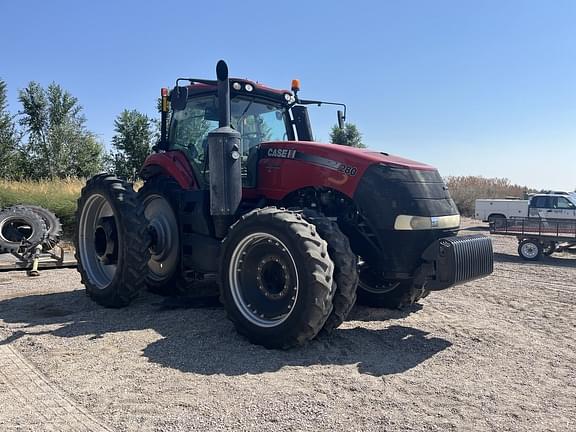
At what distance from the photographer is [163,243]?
6.98 metres

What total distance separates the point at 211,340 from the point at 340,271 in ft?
4.80

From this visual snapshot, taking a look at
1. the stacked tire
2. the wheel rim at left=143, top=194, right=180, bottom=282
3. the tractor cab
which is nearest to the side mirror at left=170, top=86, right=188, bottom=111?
the tractor cab

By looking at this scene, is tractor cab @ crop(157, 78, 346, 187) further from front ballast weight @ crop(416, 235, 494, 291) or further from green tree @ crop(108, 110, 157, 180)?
green tree @ crop(108, 110, 157, 180)

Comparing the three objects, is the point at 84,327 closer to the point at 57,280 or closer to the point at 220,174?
the point at 220,174

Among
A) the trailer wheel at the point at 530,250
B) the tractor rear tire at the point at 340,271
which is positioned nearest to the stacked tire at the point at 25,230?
the tractor rear tire at the point at 340,271

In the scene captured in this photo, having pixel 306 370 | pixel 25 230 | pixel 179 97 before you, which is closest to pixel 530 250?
pixel 179 97

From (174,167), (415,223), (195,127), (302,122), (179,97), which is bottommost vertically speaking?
(415,223)

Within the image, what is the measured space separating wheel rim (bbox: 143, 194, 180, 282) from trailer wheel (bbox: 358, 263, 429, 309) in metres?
2.44

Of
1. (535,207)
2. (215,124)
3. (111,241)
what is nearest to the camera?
(111,241)

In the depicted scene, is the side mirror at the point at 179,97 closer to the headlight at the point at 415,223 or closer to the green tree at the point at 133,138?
the headlight at the point at 415,223

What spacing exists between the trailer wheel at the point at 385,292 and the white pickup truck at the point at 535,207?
41.8 feet

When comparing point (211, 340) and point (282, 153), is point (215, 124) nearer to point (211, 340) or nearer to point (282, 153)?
point (282, 153)

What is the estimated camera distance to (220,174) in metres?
5.70

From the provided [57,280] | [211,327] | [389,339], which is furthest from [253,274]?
[57,280]
